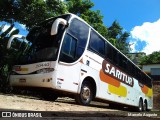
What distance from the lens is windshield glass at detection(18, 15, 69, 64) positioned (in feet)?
29.6

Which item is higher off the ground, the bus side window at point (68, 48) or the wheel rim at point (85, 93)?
the bus side window at point (68, 48)

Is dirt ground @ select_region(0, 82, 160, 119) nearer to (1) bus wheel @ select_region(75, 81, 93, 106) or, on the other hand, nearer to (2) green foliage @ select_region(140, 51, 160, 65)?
(1) bus wheel @ select_region(75, 81, 93, 106)

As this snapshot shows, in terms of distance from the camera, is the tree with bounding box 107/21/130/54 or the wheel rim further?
the tree with bounding box 107/21/130/54

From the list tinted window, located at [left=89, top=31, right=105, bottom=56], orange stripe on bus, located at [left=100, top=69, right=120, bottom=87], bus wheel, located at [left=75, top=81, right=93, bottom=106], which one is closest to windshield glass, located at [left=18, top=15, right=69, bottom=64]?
tinted window, located at [left=89, top=31, right=105, bottom=56]

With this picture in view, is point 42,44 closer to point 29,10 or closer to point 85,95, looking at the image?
point 85,95

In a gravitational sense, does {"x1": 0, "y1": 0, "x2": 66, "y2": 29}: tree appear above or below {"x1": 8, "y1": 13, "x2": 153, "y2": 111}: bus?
above

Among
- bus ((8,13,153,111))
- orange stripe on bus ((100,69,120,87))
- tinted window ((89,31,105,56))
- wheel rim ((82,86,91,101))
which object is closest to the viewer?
bus ((8,13,153,111))

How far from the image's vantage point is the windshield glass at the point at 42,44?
902cm

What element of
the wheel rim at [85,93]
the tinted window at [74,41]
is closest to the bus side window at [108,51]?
the tinted window at [74,41]

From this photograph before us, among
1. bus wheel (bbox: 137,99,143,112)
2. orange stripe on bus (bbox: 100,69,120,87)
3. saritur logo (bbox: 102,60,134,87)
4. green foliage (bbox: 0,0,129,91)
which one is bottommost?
bus wheel (bbox: 137,99,143,112)

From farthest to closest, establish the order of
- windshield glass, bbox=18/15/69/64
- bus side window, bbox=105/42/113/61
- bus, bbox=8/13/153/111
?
bus side window, bbox=105/42/113/61, windshield glass, bbox=18/15/69/64, bus, bbox=8/13/153/111

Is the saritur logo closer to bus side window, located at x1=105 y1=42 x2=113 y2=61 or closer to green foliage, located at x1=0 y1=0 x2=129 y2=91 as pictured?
bus side window, located at x1=105 y1=42 x2=113 y2=61

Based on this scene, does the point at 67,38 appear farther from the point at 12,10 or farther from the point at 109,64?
the point at 12,10

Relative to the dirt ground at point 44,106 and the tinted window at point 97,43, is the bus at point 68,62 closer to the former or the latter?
the tinted window at point 97,43
